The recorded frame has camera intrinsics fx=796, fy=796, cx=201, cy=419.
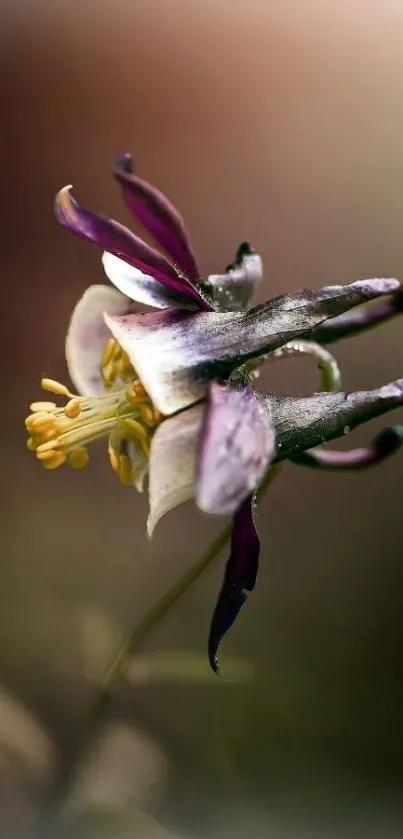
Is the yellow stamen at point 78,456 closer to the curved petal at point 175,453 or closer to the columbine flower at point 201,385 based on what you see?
the columbine flower at point 201,385

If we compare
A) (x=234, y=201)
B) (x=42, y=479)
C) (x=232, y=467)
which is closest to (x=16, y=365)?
(x=42, y=479)

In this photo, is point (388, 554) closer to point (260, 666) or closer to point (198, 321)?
point (260, 666)

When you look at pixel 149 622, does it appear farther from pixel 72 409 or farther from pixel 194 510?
pixel 72 409

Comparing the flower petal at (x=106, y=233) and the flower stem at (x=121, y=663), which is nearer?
the flower petal at (x=106, y=233)

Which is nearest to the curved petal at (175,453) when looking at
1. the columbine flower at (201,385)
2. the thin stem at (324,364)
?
the columbine flower at (201,385)

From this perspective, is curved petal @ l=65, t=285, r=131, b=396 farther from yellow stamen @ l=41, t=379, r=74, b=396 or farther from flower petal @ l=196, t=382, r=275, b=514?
flower petal @ l=196, t=382, r=275, b=514

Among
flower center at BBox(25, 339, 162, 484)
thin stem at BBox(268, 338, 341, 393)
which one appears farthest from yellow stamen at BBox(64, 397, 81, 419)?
thin stem at BBox(268, 338, 341, 393)

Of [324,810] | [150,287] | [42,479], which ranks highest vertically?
[150,287]
